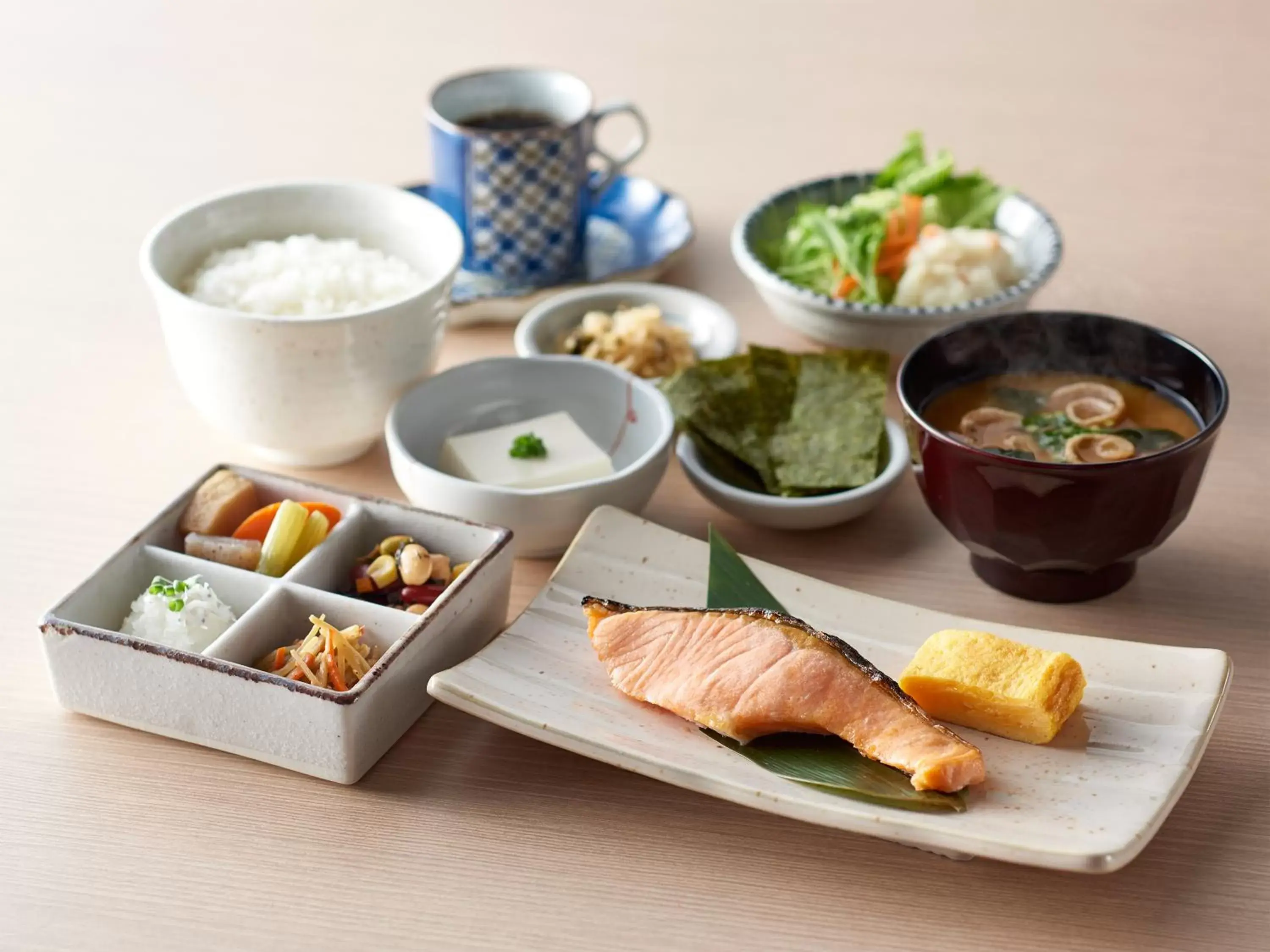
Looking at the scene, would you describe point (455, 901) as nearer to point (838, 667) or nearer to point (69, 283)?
point (838, 667)

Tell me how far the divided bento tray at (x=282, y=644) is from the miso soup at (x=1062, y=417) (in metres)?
0.72

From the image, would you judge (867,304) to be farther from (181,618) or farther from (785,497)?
(181,618)

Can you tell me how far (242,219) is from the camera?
2469 mm

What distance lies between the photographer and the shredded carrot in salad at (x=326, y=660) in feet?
5.56

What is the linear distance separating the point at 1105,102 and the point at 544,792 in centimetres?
312

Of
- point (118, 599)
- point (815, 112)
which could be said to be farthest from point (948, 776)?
point (815, 112)

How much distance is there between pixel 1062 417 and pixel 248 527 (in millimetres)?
Result: 1196

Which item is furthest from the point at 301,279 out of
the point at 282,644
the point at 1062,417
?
the point at 1062,417

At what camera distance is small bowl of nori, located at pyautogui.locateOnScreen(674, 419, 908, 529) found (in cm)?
211

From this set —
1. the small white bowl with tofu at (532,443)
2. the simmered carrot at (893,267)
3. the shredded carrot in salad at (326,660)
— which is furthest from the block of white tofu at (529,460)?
the simmered carrot at (893,267)

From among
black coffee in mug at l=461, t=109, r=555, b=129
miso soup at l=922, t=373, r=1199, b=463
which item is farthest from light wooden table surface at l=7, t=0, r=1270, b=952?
black coffee in mug at l=461, t=109, r=555, b=129

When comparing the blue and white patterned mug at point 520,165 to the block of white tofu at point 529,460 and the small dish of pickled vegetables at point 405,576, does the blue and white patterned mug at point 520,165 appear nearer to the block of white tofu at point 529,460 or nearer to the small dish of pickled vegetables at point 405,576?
the block of white tofu at point 529,460

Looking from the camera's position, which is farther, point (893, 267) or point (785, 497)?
point (893, 267)

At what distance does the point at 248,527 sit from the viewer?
197cm
